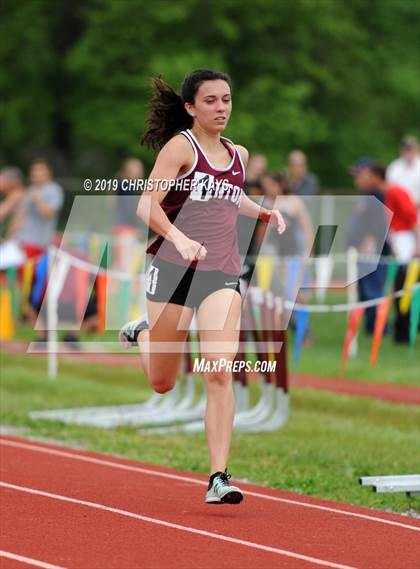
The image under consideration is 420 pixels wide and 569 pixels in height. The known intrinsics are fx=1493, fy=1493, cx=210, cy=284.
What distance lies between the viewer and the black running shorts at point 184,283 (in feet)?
23.5

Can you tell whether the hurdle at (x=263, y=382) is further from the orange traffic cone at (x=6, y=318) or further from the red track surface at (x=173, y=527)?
the orange traffic cone at (x=6, y=318)

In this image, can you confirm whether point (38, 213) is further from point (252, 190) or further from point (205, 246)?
point (205, 246)

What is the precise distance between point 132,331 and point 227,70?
28480 mm

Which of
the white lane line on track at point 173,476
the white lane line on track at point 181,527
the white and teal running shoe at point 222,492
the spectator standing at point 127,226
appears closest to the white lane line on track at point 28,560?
the white lane line on track at point 181,527

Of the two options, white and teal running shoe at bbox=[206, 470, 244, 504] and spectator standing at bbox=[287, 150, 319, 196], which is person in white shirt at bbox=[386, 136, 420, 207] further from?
white and teal running shoe at bbox=[206, 470, 244, 504]

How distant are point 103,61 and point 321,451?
26.5 metres

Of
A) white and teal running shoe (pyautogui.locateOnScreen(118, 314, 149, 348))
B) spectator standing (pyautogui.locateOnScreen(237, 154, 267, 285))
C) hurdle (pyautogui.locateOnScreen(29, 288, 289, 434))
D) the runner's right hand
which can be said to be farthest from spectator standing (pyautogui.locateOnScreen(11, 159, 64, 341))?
the runner's right hand

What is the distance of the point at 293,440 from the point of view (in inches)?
400

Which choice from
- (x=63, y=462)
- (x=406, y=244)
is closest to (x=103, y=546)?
(x=63, y=462)

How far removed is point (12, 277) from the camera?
14.9 metres

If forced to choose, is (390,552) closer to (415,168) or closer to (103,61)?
(415,168)

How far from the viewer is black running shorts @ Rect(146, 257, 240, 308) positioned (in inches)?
281

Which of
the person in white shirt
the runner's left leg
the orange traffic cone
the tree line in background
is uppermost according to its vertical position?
the tree line in background

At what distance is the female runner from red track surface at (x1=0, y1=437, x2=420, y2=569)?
363mm
